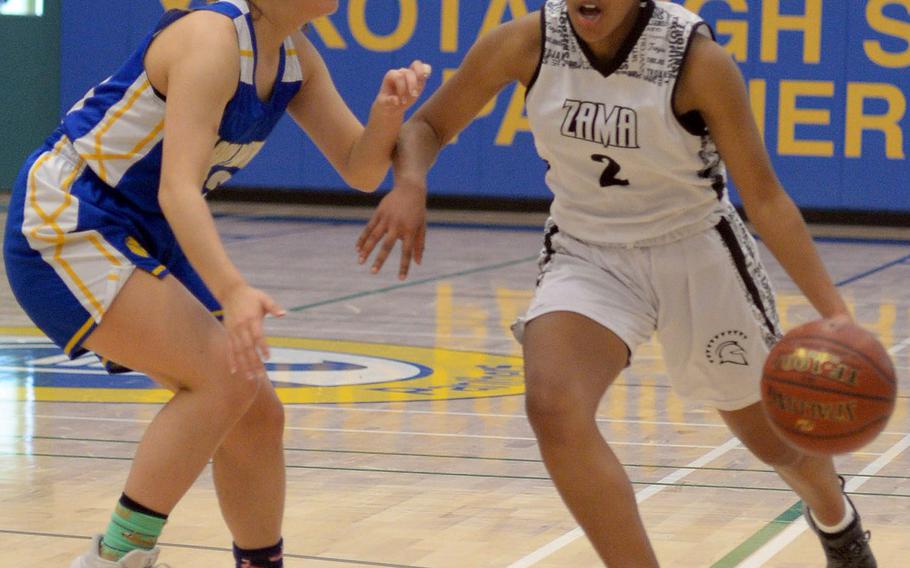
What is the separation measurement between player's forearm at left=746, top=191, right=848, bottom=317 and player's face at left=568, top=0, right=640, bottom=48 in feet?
1.51

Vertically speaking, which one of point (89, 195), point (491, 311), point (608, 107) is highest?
point (608, 107)

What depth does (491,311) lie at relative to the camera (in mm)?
8859

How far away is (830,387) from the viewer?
10.3ft

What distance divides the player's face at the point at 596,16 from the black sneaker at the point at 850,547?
1.31 meters

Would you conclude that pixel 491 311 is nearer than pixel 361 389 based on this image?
No

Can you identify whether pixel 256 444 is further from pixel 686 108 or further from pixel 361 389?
pixel 361 389

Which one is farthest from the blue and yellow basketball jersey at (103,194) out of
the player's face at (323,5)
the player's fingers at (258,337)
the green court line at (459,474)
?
the green court line at (459,474)

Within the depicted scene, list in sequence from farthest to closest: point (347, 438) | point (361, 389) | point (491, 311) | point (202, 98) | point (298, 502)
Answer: point (491, 311) → point (361, 389) → point (347, 438) → point (298, 502) → point (202, 98)

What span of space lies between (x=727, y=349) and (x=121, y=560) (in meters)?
1.31

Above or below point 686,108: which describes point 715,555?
below

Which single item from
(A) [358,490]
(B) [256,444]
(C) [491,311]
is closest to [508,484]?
(A) [358,490]

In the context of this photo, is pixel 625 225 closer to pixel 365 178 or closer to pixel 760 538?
pixel 365 178

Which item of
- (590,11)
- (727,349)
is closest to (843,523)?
(727,349)

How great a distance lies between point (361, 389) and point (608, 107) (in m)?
3.23
